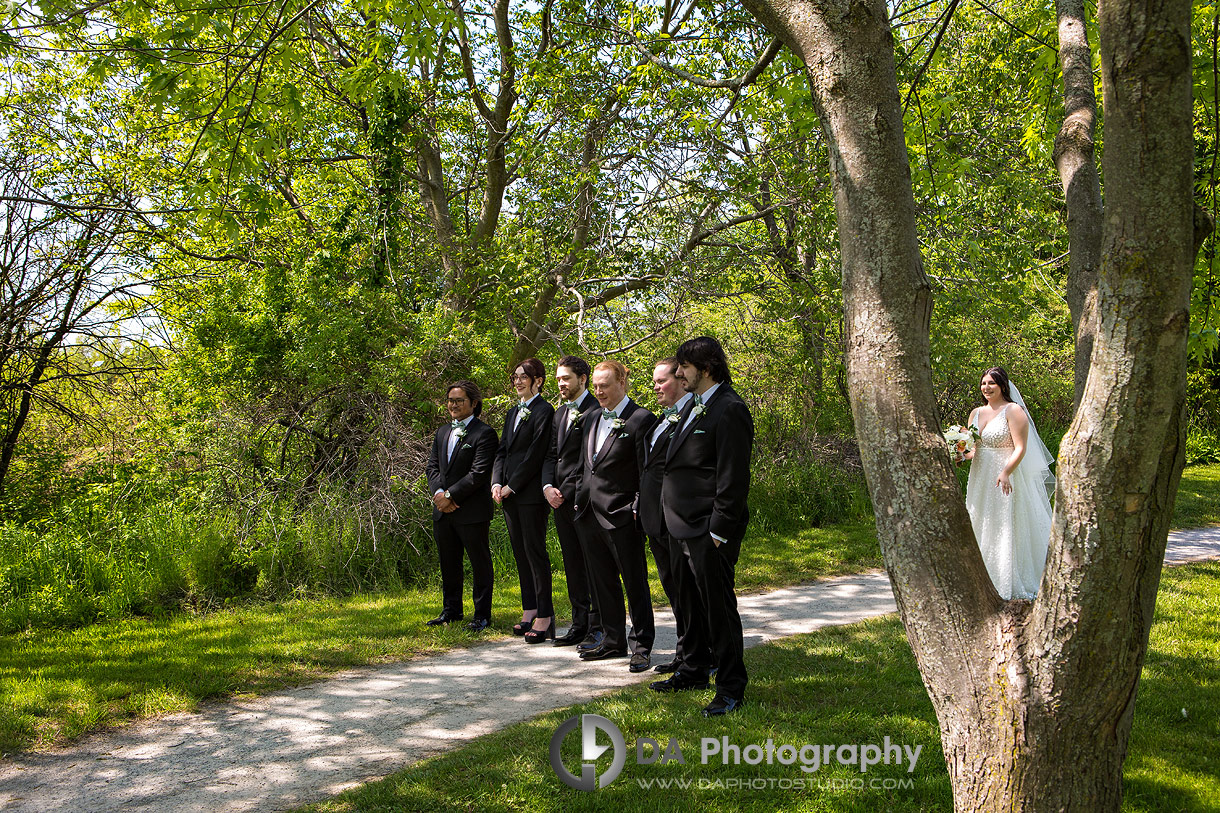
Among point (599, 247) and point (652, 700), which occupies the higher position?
point (599, 247)

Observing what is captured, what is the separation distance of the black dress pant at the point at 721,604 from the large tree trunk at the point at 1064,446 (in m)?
2.25

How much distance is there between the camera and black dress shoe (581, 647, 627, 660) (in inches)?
266

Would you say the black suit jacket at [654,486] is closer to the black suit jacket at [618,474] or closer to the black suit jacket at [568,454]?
the black suit jacket at [618,474]

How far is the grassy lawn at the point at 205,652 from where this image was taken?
5633 mm

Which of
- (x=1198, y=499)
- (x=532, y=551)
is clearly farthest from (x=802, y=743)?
(x=1198, y=499)

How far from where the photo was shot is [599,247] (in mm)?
11984

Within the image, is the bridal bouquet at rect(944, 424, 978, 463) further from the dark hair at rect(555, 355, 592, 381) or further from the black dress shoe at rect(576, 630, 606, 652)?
the black dress shoe at rect(576, 630, 606, 652)

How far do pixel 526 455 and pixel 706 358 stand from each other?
243 cm

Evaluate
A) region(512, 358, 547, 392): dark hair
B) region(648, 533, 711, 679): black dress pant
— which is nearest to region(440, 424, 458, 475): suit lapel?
region(512, 358, 547, 392): dark hair

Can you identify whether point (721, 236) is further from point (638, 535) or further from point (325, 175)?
point (638, 535)

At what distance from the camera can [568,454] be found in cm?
729

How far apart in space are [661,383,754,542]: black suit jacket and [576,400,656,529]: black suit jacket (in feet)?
2.51

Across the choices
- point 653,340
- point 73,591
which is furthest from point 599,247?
point 73,591

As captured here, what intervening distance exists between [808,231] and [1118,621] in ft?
31.9
